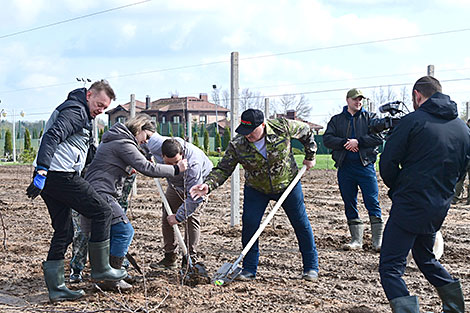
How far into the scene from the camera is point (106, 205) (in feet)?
15.6

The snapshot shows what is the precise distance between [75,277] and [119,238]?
72 centimetres

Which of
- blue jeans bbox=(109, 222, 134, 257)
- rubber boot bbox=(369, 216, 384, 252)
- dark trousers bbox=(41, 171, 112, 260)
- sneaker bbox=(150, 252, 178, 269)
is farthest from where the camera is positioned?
rubber boot bbox=(369, 216, 384, 252)

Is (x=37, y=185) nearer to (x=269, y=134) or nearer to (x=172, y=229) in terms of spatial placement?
(x=172, y=229)

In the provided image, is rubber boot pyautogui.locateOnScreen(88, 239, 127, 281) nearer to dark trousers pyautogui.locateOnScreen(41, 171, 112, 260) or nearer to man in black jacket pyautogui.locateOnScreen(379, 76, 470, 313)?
dark trousers pyautogui.locateOnScreen(41, 171, 112, 260)

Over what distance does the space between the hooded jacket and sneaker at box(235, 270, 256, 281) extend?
1810 millimetres

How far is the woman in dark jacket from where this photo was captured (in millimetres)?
4875

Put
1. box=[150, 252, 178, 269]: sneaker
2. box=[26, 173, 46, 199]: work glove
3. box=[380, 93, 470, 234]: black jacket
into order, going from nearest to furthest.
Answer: box=[380, 93, 470, 234]: black jacket
box=[26, 173, 46, 199]: work glove
box=[150, 252, 178, 269]: sneaker

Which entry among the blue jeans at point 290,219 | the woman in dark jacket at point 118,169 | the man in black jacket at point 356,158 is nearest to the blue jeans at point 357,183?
the man in black jacket at point 356,158

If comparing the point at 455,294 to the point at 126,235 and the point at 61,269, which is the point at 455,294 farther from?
the point at 61,269

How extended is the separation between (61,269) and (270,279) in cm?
192

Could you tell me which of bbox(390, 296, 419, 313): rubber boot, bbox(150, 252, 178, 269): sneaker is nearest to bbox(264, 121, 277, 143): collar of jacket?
bbox(150, 252, 178, 269): sneaker

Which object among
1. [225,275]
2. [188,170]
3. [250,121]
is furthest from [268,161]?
[225,275]

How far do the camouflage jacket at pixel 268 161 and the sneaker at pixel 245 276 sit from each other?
79 cm

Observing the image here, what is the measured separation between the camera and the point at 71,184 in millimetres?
4586
